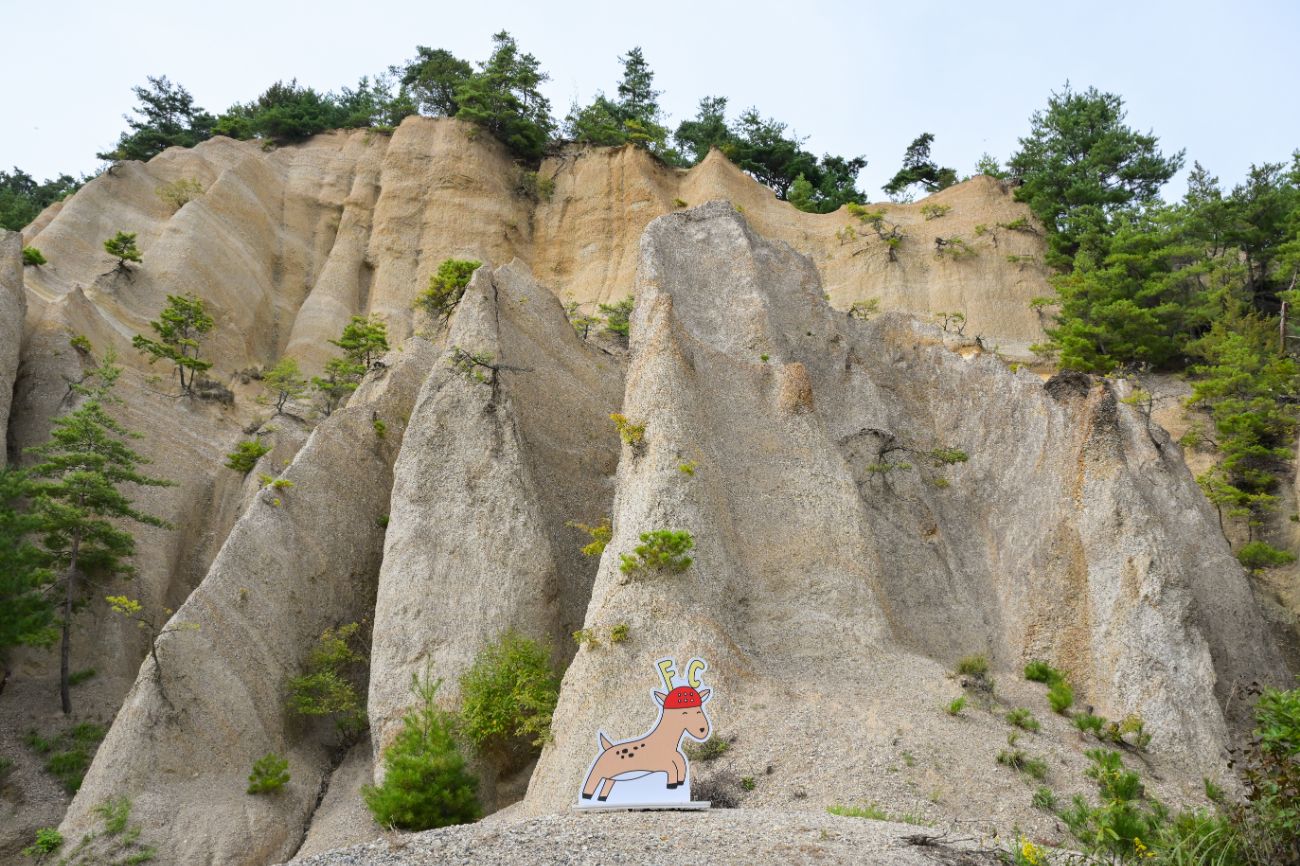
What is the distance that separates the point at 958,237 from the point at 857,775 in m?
34.8

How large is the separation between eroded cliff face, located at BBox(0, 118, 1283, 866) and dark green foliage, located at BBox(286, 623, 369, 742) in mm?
529

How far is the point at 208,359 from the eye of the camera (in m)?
39.8

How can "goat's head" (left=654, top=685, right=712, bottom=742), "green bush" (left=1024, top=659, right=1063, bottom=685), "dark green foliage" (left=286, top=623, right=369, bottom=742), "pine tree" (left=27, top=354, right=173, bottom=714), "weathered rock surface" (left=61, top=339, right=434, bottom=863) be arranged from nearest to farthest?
"goat's head" (left=654, top=685, right=712, bottom=742) → "weathered rock surface" (left=61, top=339, right=434, bottom=863) → "green bush" (left=1024, top=659, right=1063, bottom=685) → "dark green foliage" (left=286, top=623, right=369, bottom=742) → "pine tree" (left=27, top=354, right=173, bottom=714)

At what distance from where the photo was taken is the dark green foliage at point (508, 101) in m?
50.8

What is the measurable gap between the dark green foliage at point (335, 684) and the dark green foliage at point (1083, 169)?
33.2 meters

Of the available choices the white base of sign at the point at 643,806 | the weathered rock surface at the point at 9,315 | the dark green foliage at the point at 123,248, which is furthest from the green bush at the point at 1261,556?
the dark green foliage at the point at 123,248

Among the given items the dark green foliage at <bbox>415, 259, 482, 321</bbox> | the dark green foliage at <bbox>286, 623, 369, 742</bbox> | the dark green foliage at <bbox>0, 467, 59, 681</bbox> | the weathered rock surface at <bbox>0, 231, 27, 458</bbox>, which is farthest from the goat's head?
the weathered rock surface at <bbox>0, 231, 27, 458</bbox>

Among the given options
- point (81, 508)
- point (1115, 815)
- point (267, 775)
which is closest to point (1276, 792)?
point (1115, 815)

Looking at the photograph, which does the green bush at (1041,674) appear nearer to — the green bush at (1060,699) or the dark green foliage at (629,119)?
the green bush at (1060,699)

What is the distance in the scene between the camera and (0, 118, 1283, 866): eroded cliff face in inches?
690

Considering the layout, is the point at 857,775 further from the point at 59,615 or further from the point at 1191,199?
the point at 1191,199

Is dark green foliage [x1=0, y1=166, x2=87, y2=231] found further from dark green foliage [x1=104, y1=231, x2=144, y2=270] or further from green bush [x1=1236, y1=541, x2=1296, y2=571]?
green bush [x1=1236, y1=541, x2=1296, y2=571]

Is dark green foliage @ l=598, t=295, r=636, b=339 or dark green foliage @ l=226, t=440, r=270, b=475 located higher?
dark green foliage @ l=598, t=295, r=636, b=339

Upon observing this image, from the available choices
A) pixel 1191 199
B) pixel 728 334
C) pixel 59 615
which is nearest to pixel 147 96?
pixel 59 615
